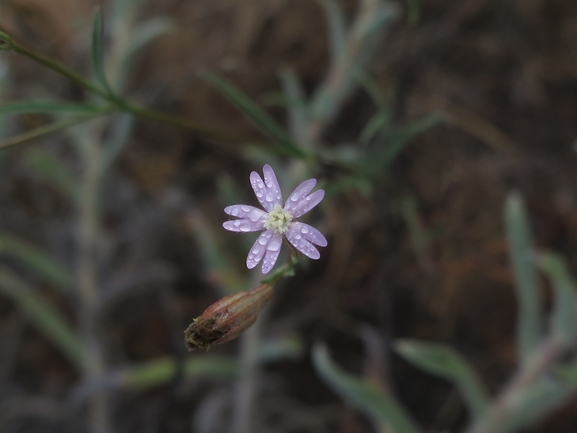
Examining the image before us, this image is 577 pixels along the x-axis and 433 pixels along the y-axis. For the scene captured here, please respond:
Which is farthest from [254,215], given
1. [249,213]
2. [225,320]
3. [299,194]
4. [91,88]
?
[91,88]

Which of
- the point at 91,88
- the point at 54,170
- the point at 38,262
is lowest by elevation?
the point at 91,88

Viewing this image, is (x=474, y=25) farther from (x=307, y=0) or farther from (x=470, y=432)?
(x=470, y=432)

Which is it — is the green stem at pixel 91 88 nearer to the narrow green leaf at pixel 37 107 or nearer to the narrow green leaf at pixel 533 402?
the narrow green leaf at pixel 37 107

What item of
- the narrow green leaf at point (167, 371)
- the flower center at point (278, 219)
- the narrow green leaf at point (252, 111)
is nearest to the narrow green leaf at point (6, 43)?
the narrow green leaf at point (252, 111)

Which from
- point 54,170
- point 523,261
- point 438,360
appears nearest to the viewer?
point 438,360

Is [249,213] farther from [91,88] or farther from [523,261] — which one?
[523,261]

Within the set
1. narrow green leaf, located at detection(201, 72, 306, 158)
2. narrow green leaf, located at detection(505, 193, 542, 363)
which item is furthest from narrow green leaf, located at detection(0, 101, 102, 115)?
narrow green leaf, located at detection(505, 193, 542, 363)

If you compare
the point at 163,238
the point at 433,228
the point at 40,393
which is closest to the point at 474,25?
the point at 433,228
